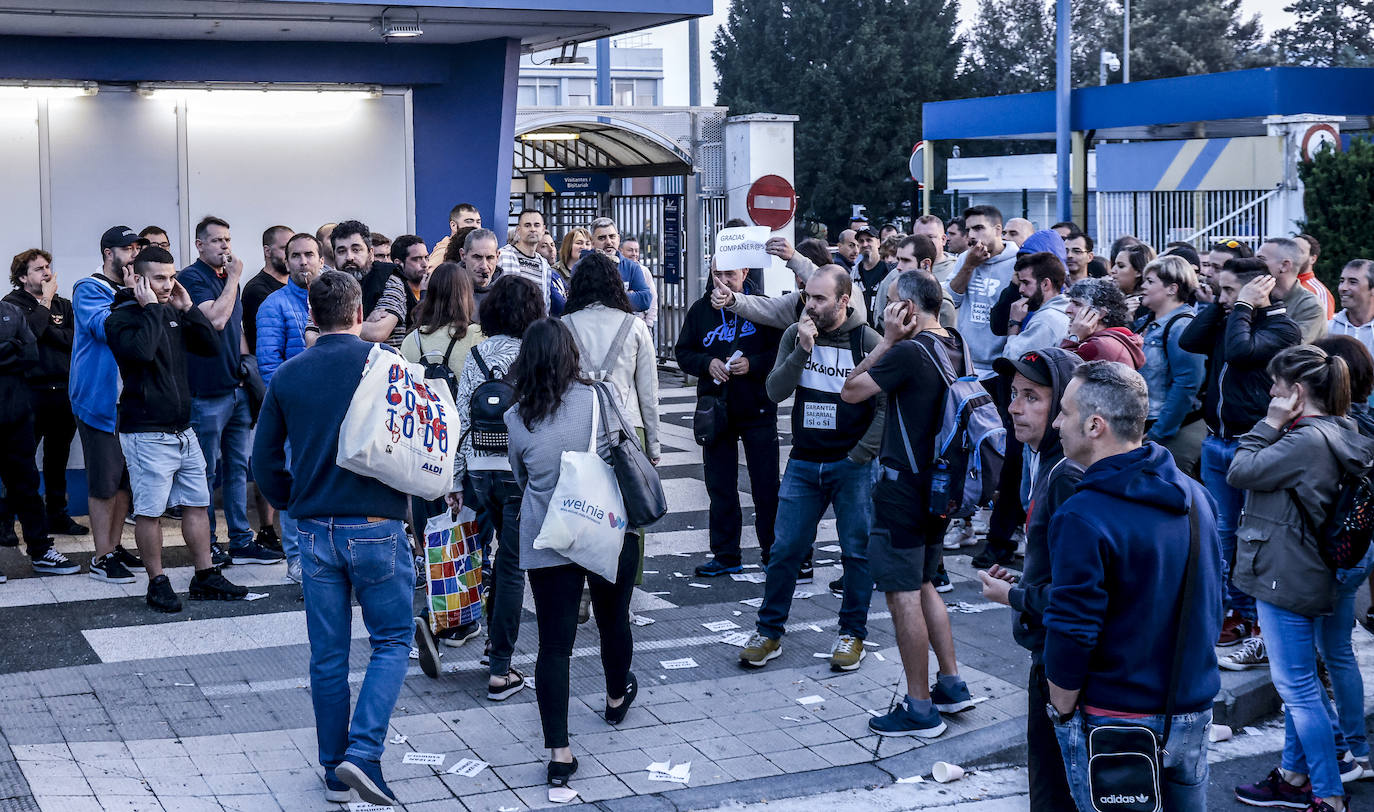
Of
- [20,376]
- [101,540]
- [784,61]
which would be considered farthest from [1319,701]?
[784,61]

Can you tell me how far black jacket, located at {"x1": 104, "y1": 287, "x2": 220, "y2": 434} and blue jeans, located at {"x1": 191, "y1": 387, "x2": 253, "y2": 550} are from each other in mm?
766

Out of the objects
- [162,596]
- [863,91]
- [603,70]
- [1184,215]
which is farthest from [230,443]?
A: [863,91]

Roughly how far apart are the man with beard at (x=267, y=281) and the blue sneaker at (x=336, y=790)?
413 centimetres

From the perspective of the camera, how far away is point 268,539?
912 cm

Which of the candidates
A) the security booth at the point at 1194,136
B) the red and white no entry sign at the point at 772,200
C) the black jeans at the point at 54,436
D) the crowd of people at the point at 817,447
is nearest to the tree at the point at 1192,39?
the security booth at the point at 1194,136

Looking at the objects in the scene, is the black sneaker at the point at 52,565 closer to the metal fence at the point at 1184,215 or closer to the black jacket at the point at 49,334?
the black jacket at the point at 49,334

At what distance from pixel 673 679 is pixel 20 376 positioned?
16.0 ft

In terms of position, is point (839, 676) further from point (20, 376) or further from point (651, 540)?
point (20, 376)

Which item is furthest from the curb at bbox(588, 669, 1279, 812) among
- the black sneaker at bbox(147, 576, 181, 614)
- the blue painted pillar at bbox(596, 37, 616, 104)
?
the blue painted pillar at bbox(596, 37, 616, 104)

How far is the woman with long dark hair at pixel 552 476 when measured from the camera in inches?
214

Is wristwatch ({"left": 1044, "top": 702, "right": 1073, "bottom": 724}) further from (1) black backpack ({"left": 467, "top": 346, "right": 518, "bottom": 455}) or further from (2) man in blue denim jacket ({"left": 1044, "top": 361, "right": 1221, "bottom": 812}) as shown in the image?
(1) black backpack ({"left": 467, "top": 346, "right": 518, "bottom": 455})

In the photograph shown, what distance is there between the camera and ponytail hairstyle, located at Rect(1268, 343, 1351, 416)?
5.31 meters

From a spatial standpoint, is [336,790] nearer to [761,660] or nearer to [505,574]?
[505,574]

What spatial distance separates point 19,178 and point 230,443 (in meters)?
3.03
